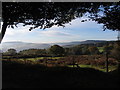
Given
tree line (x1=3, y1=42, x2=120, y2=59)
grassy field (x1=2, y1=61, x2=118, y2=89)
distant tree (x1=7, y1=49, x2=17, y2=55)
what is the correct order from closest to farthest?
grassy field (x1=2, y1=61, x2=118, y2=89) < distant tree (x1=7, y1=49, x2=17, y2=55) < tree line (x1=3, y1=42, x2=120, y2=59)

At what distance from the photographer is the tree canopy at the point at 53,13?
508 inches

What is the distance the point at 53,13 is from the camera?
13.8 meters

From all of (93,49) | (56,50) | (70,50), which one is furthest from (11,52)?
(93,49)

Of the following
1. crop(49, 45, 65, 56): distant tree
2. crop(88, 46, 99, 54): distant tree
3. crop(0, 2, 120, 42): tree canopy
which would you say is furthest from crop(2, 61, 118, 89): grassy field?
crop(88, 46, 99, 54): distant tree

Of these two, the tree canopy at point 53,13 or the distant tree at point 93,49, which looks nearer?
the tree canopy at point 53,13

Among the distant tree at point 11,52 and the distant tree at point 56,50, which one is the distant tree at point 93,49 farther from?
the distant tree at point 11,52

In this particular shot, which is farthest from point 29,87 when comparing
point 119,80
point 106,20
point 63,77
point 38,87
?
point 106,20

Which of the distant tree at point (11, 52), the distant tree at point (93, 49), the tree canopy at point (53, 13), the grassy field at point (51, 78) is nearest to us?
the grassy field at point (51, 78)

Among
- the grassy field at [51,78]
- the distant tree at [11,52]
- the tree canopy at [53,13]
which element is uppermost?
A: the tree canopy at [53,13]

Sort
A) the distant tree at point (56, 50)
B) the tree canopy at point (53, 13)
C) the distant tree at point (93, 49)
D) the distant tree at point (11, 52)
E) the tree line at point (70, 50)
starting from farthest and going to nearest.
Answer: the distant tree at point (93, 49) < the distant tree at point (56, 50) < the tree line at point (70, 50) < the distant tree at point (11, 52) < the tree canopy at point (53, 13)

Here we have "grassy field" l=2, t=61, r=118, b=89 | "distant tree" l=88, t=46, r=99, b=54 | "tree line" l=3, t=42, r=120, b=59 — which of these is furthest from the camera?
"distant tree" l=88, t=46, r=99, b=54

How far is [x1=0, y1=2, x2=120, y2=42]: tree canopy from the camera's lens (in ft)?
42.3

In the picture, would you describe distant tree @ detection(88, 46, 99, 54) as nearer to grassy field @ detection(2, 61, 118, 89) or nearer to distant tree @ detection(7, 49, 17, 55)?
grassy field @ detection(2, 61, 118, 89)

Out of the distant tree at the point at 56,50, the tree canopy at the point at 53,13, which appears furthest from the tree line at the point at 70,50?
the tree canopy at the point at 53,13
